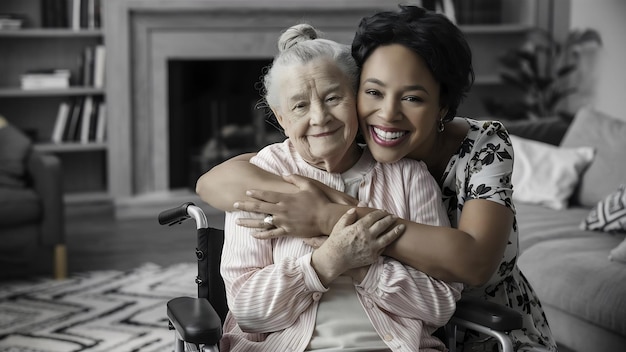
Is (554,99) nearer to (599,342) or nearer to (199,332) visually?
(599,342)

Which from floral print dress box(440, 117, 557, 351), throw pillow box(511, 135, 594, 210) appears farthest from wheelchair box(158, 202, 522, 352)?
throw pillow box(511, 135, 594, 210)

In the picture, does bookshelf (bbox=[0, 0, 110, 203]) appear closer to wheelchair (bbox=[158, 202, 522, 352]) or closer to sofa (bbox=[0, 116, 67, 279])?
sofa (bbox=[0, 116, 67, 279])

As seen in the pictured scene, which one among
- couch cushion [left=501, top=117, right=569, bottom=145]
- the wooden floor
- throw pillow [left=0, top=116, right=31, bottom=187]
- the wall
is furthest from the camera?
the wall

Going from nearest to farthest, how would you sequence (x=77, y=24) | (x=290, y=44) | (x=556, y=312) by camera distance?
(x=290, y=44), (x=556, y=312), (x=77, y=24)

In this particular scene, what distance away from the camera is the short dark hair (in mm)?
1538

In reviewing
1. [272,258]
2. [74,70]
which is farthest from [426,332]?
[74,70]

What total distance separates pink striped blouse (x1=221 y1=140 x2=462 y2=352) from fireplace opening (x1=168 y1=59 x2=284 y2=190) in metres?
4.35

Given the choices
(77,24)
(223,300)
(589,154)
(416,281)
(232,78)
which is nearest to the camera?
(416,281)

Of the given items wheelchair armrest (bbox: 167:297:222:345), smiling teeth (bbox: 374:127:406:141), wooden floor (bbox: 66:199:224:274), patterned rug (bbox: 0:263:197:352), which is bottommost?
wooden floor (bbox: 66:199:224:274)

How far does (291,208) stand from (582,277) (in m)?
1.36

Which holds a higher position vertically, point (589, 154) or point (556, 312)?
point (589, 154)

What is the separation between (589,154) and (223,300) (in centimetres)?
220

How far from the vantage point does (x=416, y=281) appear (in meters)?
1.48

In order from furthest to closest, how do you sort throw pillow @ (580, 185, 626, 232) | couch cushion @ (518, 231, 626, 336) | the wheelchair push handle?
throw pillow @ (580, 185, 626, 232) → couch cushion @ (518, 231, 626, 336) → the wheelchair push handle
